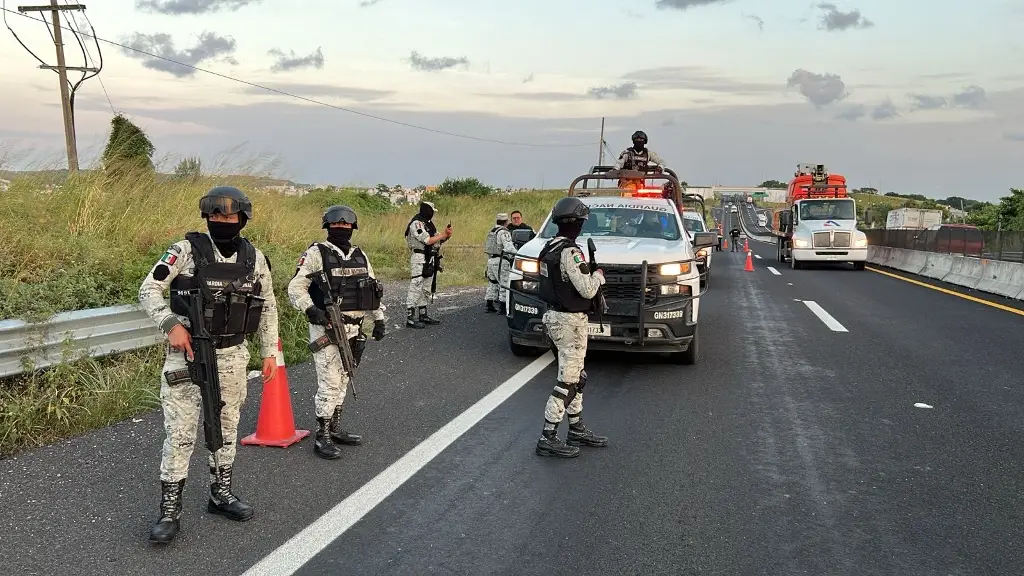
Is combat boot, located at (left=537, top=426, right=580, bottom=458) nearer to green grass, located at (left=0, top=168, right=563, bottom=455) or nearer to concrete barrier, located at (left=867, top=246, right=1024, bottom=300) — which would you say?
green grass, located at (left=0, top=168, right=563, bottom=455)

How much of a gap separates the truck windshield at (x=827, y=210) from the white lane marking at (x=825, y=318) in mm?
11677

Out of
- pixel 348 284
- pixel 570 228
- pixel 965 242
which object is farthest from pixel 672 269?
pixel 965 242

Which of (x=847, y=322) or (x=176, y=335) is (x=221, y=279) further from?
(x=847, y=322)

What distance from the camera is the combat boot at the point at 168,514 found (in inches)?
145

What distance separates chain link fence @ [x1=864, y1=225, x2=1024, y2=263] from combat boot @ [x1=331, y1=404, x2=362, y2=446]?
1626 centimetres

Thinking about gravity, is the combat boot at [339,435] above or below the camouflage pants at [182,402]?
below

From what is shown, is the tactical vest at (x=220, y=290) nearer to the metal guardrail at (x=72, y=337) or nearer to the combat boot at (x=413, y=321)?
the metal guardrail at (x=72, y=337)

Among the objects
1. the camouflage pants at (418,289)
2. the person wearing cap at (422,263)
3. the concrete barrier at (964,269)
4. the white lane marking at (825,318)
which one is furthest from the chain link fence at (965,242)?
the camouflage pants at (418,289)

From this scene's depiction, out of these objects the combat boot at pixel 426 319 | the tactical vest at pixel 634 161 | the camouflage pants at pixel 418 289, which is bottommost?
the combat boot at pixel 426 319

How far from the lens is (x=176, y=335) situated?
3730mm

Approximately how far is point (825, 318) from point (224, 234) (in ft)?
33.9

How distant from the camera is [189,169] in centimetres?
1280

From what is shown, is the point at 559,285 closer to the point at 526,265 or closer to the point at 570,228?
the point at 570,228

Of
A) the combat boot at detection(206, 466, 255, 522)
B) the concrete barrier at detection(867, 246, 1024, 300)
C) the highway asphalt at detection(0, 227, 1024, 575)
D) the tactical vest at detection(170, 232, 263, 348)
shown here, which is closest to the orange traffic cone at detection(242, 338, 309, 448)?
the highway asphalt at detection(0, 227, 1024, 575)
